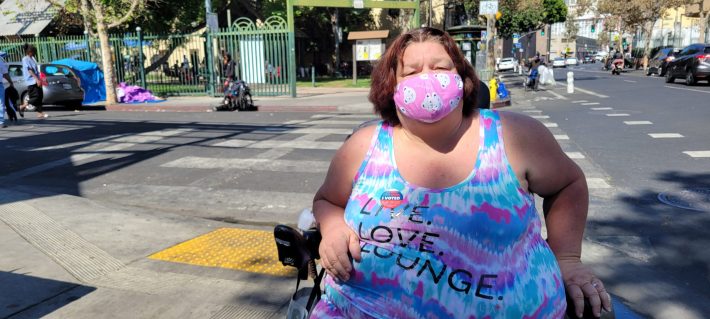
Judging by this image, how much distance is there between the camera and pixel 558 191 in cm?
190

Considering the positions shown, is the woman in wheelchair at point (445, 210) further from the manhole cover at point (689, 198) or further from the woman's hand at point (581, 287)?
the manhole cover at point (689, 198)

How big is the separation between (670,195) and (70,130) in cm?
1120

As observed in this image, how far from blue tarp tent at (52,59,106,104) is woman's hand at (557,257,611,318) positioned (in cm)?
2009

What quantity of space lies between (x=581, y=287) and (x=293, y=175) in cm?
541

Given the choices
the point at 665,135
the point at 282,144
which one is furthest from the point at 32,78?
the point at 665,135

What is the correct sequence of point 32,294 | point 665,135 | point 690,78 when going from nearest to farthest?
point 32,294 < point 665,135 < point 690,78

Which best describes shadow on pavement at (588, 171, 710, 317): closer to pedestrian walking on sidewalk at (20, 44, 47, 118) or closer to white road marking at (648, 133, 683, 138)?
white road marking at (648, 133, 683, 138)

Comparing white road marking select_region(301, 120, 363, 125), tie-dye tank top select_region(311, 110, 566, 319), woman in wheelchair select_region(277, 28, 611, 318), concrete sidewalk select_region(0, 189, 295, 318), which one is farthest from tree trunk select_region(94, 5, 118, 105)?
tie-dye tank top select_region(311, 110, 566, 319)

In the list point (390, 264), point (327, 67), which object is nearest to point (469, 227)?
point (390, 264)

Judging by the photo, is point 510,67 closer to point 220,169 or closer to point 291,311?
point 220,169

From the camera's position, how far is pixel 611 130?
398 inches

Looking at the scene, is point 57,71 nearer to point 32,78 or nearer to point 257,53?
point 32,78

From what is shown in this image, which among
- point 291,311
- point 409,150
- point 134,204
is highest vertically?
point 409,150

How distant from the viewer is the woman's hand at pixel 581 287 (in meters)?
1.72
